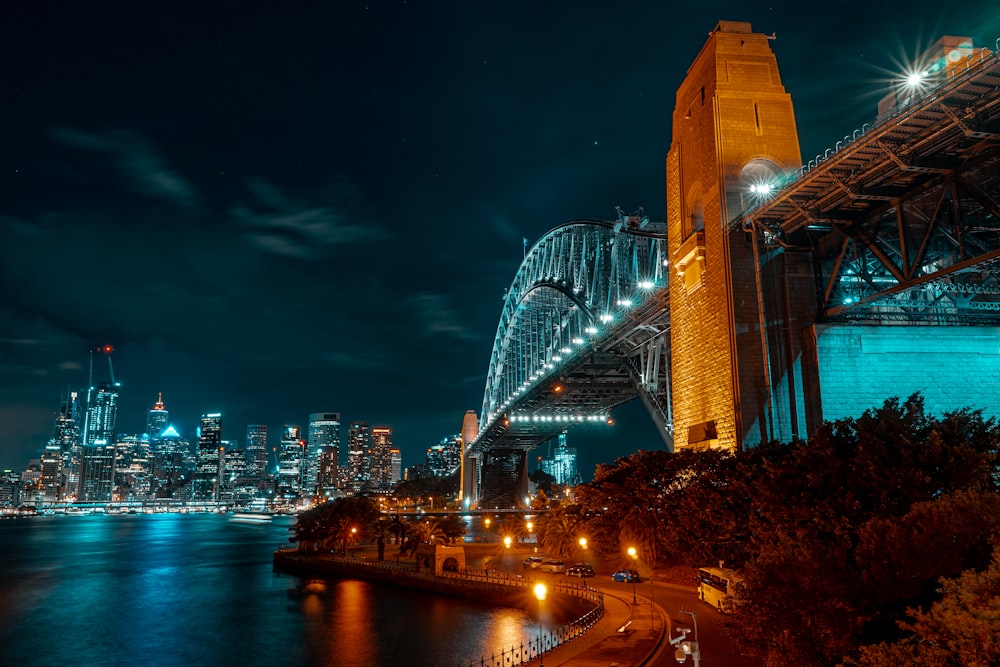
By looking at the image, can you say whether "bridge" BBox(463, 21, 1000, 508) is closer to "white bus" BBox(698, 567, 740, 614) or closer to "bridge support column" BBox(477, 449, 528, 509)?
"white bus" BBox(698, 567, 740, 614)

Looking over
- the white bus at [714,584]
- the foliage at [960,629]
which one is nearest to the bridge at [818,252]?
the white bus at [714,584]

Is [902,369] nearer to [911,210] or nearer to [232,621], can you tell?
[911,210]

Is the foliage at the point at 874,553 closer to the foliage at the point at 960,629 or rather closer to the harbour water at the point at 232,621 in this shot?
the foliage at the point at 960,629

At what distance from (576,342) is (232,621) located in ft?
118

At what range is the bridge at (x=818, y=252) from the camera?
21969mm

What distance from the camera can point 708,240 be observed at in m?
30.8

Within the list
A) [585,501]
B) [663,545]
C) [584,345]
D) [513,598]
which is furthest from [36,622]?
[584,345]

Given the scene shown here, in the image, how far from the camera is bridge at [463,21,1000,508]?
2197cm

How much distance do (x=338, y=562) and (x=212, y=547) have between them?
164 ft

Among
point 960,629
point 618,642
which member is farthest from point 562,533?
point 960,629

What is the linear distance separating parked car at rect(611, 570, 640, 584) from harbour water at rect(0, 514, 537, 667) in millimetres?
4695

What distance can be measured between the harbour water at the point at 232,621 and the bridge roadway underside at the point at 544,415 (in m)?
27.3

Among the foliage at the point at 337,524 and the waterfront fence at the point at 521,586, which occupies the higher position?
the foliage at the point at 337,524

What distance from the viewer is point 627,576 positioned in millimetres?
34469
